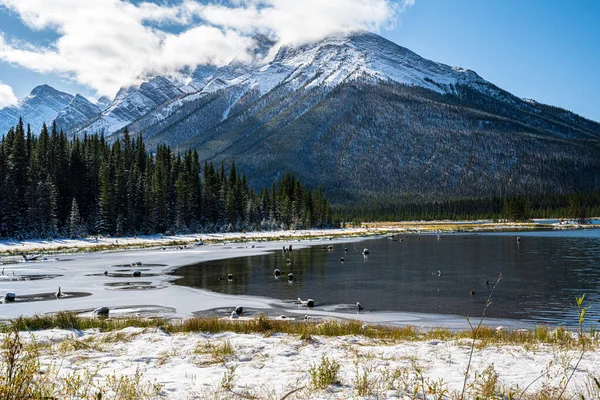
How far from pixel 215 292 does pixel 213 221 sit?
83.8m

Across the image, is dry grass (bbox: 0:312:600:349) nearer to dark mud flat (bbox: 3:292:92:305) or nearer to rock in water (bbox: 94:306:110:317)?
rock in water (bbox: 94:306:110:317)

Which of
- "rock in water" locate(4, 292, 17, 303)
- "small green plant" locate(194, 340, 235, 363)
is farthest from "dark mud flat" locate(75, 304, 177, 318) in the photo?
"small green plant" locate(194, 340, 235, 363)

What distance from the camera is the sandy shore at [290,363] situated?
7535 mm

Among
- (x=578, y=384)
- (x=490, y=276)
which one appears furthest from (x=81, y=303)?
(x=490, y=276)

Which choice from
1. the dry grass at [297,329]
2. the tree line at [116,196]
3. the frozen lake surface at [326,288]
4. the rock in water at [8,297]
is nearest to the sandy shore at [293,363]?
the dry grass at [297,329]

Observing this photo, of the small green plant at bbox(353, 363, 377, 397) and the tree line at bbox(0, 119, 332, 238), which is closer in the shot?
the small green plant at bbox(353, 363, 377, 397)

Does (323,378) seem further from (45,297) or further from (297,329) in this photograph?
(45,297)

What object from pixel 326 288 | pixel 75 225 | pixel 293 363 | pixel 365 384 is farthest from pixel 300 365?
pixel 75 225

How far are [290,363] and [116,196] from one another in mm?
81773

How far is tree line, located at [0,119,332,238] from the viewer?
7088 centimetres

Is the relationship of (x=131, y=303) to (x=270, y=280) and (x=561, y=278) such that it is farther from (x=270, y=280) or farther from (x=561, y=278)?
(x=561, y=278)

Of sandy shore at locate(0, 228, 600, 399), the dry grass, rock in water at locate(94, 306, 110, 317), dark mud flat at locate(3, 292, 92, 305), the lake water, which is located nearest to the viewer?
sandy shore at locate(0, 228, 600, 399)

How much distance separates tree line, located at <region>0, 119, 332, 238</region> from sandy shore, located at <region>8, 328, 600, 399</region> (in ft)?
220

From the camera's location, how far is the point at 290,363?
31.5ft
